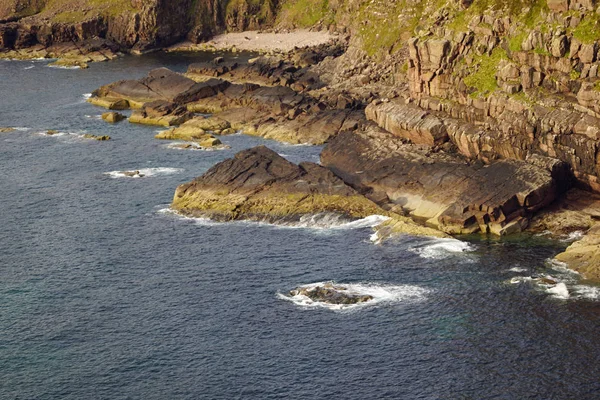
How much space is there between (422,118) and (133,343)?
61822 millimetres

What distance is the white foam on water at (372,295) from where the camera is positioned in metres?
97.0

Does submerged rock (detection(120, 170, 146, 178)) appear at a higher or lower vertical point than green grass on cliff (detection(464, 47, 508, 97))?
lower

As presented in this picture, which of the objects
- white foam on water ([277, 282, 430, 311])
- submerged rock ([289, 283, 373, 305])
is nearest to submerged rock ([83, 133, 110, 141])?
white foam on water ([277, 282, 430, 311])

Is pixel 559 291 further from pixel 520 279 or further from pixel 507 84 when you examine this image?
pixel 507 84

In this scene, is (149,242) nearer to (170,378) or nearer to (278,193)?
(278,193)

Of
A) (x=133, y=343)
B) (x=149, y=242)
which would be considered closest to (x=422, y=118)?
(x=149, y=242)

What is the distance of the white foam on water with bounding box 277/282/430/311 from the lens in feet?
318

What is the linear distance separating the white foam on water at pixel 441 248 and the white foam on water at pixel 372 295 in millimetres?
8644

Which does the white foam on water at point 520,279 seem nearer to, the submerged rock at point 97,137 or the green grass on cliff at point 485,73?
the green grass on cliff at point 485,73

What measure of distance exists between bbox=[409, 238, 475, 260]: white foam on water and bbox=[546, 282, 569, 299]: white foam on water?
13.6m

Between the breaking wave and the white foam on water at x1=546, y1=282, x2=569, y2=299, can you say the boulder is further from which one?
the white foam on water at x1=546, y1=282, x2=569, y2=299

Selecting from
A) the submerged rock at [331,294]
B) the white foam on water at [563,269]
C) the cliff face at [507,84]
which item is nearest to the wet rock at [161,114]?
the cliff face at [507,84]

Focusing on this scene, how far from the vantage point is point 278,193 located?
12550 centimetres

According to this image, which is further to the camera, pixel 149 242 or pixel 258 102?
pixel 258 102
